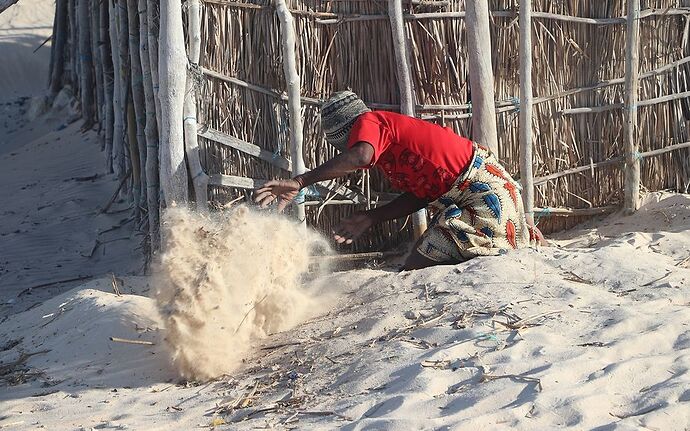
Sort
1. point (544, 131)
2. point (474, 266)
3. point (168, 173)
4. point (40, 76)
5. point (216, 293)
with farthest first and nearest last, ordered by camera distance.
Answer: point (40, 76), point (544, 131), point (168, 173), point (474, 266), point (216, 293)

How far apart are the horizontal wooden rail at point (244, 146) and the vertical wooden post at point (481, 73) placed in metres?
1.40

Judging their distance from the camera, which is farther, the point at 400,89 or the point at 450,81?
the point at 450,81

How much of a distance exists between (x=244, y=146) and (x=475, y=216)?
175 cm

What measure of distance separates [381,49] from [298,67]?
2.06 ft

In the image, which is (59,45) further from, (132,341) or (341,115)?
(132,341)

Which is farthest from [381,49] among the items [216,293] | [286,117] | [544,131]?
[216,293]

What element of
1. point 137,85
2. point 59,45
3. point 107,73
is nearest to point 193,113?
point 137,85

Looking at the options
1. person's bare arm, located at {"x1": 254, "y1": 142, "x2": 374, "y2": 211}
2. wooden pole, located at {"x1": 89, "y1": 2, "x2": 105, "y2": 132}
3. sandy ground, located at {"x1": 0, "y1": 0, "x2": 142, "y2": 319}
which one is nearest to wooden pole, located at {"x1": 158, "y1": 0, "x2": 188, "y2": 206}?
sandy ground, located at {"x1": 0, "y1": 0, "x2": 142, "y2": 319}

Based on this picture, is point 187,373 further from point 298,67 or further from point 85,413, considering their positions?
point 298,67

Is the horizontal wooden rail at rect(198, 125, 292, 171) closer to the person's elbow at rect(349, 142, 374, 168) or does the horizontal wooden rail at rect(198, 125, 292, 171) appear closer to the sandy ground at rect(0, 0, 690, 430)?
the sandy ground at rect(0, 0, 690, 430)

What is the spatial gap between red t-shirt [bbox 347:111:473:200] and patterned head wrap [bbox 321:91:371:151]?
0.09 metres

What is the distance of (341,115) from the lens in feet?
15.3

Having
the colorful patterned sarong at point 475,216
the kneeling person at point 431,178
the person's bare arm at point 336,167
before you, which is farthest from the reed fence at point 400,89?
the person's bare arm at point 336,167

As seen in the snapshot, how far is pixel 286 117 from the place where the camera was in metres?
6.05
